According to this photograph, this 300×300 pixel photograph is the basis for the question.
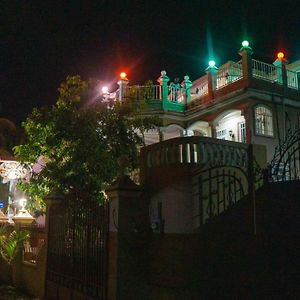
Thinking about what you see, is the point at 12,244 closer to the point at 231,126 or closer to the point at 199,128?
the point at 199,128

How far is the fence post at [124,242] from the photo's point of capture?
291 inches

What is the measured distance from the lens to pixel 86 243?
28.5ft

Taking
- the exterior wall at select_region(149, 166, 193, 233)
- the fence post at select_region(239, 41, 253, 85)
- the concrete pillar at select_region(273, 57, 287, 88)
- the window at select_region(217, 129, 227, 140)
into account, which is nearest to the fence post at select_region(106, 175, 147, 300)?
the exterior wall at select_region(149, 166, 193, 233)

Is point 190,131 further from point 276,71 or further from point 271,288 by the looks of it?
point 271,288

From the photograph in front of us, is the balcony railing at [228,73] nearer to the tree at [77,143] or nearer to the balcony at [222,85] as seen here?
the balcony at [222,85]

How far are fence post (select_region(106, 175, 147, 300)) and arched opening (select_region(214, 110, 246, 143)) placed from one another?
9690 mm

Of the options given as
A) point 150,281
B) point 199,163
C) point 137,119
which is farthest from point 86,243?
point 137,119

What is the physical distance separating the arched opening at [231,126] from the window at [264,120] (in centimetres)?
→ 94

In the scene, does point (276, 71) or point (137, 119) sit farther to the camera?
point (276, 71)

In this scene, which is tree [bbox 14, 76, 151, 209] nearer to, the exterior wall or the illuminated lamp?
the exterior wall

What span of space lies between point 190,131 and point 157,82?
2.88 metres

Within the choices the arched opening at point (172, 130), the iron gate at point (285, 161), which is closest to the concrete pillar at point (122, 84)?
the arched opening at point (172, 130)

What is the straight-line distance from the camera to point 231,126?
700 inches

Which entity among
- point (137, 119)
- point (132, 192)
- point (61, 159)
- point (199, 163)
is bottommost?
point (132, 192)
